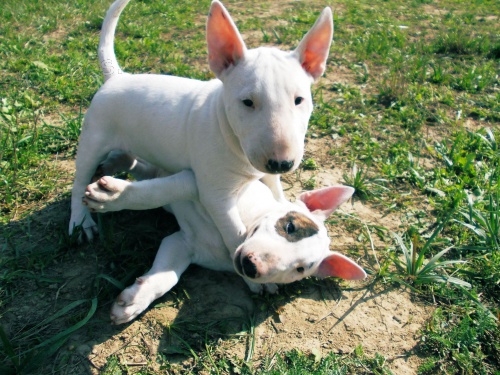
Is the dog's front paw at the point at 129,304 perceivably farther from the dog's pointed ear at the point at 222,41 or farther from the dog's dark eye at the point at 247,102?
the dog's pointed ear at the point at 222,41

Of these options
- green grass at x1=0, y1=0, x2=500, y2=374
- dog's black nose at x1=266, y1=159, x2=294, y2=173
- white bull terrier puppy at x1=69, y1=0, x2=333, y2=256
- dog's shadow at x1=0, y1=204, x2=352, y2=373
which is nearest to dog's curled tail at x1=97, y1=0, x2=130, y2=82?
white bull terrier puppy at x1=69, y1=0, x2=333, y2=256

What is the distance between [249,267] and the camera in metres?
2.53

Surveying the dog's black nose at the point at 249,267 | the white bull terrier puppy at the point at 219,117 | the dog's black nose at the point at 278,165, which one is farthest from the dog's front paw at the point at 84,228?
the dog's black nose at the point at 278,165

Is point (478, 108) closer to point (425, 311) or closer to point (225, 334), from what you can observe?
point (425, 311)

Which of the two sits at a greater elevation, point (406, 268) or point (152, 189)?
point (152, 189)

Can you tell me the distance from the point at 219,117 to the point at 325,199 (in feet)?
3.28

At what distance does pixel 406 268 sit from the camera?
3285mm

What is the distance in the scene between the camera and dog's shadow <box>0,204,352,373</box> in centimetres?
263

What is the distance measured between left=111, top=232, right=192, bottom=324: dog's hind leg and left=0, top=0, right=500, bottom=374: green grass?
0.16 metres

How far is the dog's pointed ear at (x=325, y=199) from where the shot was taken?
328cm

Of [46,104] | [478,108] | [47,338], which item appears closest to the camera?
[47,338]

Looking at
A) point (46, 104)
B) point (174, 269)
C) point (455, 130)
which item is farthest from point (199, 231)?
point (455, 130)

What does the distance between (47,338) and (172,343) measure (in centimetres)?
68

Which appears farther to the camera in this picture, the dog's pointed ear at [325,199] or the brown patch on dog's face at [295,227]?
the dog's pointed ear at [325,199]
